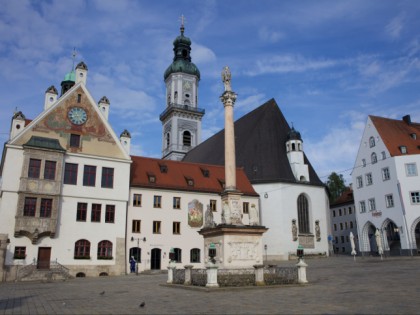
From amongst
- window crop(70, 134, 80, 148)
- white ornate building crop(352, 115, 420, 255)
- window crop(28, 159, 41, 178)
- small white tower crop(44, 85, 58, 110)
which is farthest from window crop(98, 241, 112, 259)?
white ornate building crop(352, 115, 420, 255)

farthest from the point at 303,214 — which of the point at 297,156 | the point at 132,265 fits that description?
the point at 132,265

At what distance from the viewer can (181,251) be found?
37812 millimetres

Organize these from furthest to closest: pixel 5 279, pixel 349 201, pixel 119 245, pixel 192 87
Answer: pixel 192 87, pixel 349 201, pixel 119 245, pixel 5 279

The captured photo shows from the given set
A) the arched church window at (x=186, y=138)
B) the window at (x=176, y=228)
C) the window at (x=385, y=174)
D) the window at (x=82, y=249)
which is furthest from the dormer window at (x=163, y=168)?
the arched church window at (x=186, y=138)

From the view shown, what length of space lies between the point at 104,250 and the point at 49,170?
8.28 m

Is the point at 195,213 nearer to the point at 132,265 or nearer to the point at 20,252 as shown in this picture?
the point at 132,265

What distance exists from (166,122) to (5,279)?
184 feet

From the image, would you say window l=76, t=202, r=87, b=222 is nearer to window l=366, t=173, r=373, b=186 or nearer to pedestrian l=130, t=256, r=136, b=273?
pedestrian l=130, t=256, r=136, b=273

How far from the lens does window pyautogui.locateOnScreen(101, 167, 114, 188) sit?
3500 cm

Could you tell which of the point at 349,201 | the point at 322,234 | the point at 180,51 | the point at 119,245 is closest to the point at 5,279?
the point at 119,245

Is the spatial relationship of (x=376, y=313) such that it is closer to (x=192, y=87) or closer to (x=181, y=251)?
(x=181, y=251)

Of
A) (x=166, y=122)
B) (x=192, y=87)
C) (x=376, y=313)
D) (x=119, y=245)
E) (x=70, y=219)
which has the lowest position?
(x=376, y=313)

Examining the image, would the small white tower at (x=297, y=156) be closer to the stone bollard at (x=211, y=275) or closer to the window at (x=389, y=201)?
the window at (x=389, y=201)

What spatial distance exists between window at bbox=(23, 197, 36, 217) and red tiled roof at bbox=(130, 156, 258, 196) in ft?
30.4
